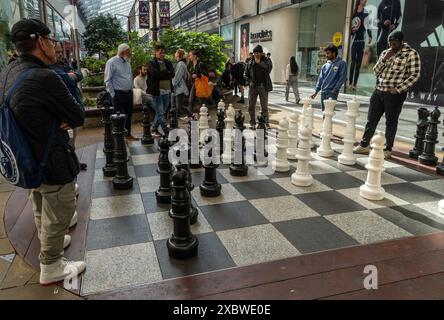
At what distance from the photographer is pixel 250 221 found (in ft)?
10.4

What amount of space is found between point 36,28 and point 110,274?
1645mm

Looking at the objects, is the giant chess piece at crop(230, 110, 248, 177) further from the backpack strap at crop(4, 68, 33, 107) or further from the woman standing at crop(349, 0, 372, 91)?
the woman standing at crop(349, 0, 372, 91)

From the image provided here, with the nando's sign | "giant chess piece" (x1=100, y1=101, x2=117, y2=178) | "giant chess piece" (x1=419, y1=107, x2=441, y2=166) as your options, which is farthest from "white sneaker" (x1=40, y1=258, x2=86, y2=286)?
the nando's sign

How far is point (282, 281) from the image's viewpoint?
2.28 m

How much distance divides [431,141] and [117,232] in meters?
4.30

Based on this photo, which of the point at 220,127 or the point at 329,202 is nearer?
the point at 329,202

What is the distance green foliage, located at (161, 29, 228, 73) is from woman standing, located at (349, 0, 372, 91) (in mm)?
4409

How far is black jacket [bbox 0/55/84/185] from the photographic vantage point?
1985 millimetres

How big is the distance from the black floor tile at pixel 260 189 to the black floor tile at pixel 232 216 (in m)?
0.24

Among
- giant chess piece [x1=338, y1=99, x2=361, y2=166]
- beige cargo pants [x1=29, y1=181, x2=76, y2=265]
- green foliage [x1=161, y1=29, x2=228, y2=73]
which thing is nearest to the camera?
beige cargo pants [x1=29, y1=181, x2=76, y2=265]

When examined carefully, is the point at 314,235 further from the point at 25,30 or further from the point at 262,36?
the point at 262,36

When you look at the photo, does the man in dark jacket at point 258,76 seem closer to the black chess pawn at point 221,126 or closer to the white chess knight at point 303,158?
the black chess pawn at point 221,126

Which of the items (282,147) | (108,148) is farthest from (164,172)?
(282,147)

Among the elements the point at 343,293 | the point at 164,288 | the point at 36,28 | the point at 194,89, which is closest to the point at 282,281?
the point at 343,293
